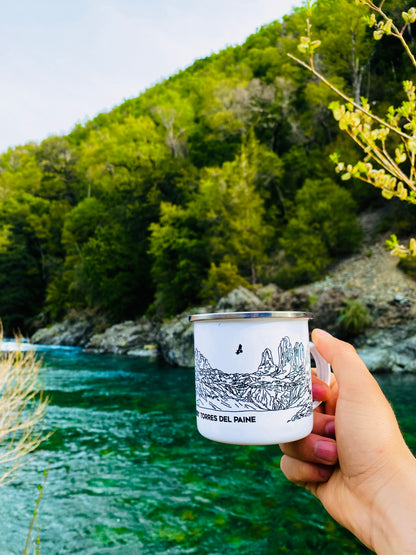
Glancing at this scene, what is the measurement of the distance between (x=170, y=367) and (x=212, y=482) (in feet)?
41.8

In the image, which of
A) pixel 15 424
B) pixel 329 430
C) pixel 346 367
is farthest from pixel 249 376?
pixel 15 424

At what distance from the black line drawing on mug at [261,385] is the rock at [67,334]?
104 feet

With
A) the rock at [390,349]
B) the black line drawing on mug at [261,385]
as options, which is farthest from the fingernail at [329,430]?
the rock at [390,349]

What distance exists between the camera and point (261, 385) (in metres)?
1.39

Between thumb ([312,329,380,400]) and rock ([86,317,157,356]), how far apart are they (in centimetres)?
2317

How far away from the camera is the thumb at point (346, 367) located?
65.8 inches

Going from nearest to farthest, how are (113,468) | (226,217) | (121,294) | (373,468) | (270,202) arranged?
(373,468), (113,468), (226,217), (270,202), (121,294)

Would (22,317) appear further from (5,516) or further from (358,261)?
(5,516)

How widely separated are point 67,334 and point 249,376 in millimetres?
34303

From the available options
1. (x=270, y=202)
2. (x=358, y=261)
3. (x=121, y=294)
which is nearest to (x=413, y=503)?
(x=358, y=261)

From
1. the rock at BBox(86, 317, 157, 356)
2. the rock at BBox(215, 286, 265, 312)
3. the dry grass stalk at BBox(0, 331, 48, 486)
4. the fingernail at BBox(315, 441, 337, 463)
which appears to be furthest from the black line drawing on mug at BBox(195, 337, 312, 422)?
the rock at BBox(86, 317, 157, 356)

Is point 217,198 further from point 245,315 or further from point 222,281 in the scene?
point 245,315

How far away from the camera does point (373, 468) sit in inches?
64.6

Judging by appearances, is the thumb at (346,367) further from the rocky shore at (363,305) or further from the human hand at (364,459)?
the rocky shore at (363,305)
